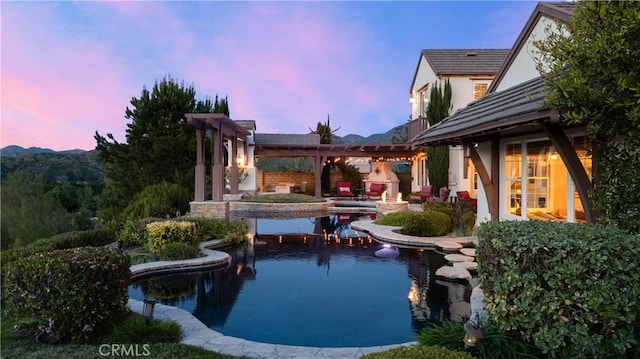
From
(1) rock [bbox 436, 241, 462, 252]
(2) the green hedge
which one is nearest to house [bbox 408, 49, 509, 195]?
(1) rock [bbox 436, 241, 462, 252]

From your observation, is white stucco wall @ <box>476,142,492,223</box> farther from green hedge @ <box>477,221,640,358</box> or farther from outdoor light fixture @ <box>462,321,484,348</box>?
outdoor light fixture @ <box>462,321,484,348</box>

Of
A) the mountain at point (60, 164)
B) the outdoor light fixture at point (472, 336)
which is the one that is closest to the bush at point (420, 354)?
the outdoor light fixture at point (472, 336)

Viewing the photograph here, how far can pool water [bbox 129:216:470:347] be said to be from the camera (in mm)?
4848

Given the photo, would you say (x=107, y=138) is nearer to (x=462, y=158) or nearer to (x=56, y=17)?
(x=56, y=17)

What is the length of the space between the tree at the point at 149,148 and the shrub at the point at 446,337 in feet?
51.5

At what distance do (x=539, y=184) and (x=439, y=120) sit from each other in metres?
9.54

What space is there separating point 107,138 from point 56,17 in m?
8.00

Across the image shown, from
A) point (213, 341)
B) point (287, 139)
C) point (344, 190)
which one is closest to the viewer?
point (213, 341)

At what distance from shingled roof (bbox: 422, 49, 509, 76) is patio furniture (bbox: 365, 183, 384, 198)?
7041mm

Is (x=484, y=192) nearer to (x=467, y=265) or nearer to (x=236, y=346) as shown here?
(x=467, y=265)

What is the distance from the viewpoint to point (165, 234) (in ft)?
27.8

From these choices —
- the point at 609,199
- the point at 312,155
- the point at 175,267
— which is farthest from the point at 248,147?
the point at 609,199

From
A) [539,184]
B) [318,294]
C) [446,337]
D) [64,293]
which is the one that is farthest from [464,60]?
[64,293]

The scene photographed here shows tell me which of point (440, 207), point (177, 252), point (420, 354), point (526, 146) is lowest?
point (177, 252)
